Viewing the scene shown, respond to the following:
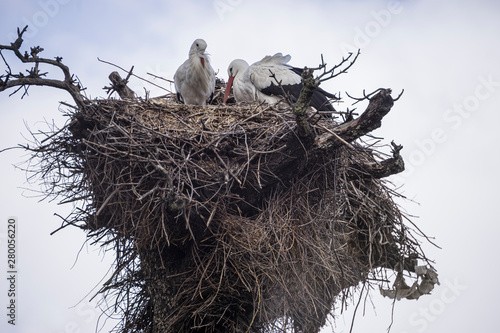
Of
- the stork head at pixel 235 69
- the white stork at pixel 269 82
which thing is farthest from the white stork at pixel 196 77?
the white stork at pixel 269 82

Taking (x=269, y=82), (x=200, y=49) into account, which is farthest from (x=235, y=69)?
(x=269, y=82)

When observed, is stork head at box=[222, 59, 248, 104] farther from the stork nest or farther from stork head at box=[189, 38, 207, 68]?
the stork nest

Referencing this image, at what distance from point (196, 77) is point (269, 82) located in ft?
2.62

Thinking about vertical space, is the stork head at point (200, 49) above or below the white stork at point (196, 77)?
above

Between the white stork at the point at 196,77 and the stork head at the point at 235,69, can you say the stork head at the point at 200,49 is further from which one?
the stork head at the point at 235,69

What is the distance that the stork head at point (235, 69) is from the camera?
5575 millimetres

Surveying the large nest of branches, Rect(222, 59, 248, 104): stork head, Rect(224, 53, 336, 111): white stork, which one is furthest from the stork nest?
Rect(222, 59, 248, 104): stork head

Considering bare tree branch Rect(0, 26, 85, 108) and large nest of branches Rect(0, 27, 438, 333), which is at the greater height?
bare tree branch Rect(0, 26, 85, 108)

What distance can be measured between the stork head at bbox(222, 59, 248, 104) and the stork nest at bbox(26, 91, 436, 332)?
1431 millimetres

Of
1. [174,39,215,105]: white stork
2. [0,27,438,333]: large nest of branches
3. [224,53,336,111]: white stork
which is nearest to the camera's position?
[0,27,438,333]: large nest of branches

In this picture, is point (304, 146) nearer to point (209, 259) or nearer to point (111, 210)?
point (209, 259)

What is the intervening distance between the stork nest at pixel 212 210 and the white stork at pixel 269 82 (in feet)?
3.24

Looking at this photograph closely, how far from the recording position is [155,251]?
13.4 feet

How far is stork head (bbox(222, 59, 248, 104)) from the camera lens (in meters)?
5.57
